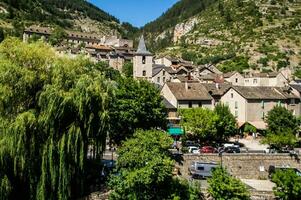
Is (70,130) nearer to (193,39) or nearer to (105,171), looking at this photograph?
(105,171)

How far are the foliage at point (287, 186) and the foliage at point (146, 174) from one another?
660cm

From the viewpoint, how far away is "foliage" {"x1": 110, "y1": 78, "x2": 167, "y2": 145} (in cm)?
3606

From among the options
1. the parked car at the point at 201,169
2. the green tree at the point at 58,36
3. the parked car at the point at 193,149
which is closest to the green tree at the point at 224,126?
the parked car at the point at 193,149

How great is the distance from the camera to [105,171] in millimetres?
32719

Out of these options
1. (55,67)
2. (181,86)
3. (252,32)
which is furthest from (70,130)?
(252,32)

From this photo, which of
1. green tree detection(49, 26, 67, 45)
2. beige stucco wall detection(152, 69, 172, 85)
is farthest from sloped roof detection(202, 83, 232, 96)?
green tree detection(49, 26, 67, 45)

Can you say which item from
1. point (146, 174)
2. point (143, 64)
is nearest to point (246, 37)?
point (143, 64)

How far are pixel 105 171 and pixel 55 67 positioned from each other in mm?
9846

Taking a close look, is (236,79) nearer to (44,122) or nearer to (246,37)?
(44,122)

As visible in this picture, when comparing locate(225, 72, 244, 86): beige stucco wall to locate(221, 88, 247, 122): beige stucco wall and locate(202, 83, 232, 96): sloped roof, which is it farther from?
locate(221, 88, 247, 122): beige stucco wall

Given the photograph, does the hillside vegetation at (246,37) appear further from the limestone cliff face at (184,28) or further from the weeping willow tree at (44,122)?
the weeping willow tree at (44,122)

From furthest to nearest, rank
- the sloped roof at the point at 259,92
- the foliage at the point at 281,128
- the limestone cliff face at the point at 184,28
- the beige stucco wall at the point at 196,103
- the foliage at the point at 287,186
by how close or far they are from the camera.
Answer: the limestone cliff face at the point at 184,28
the sloped roof at the point at 259,92
the beige stucco wall at the point at 196,103
the foliage at the point at 281,128
the foliage at the point at 287,186

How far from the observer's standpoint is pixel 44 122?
2577 cm

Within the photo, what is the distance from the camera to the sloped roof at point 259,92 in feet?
184
